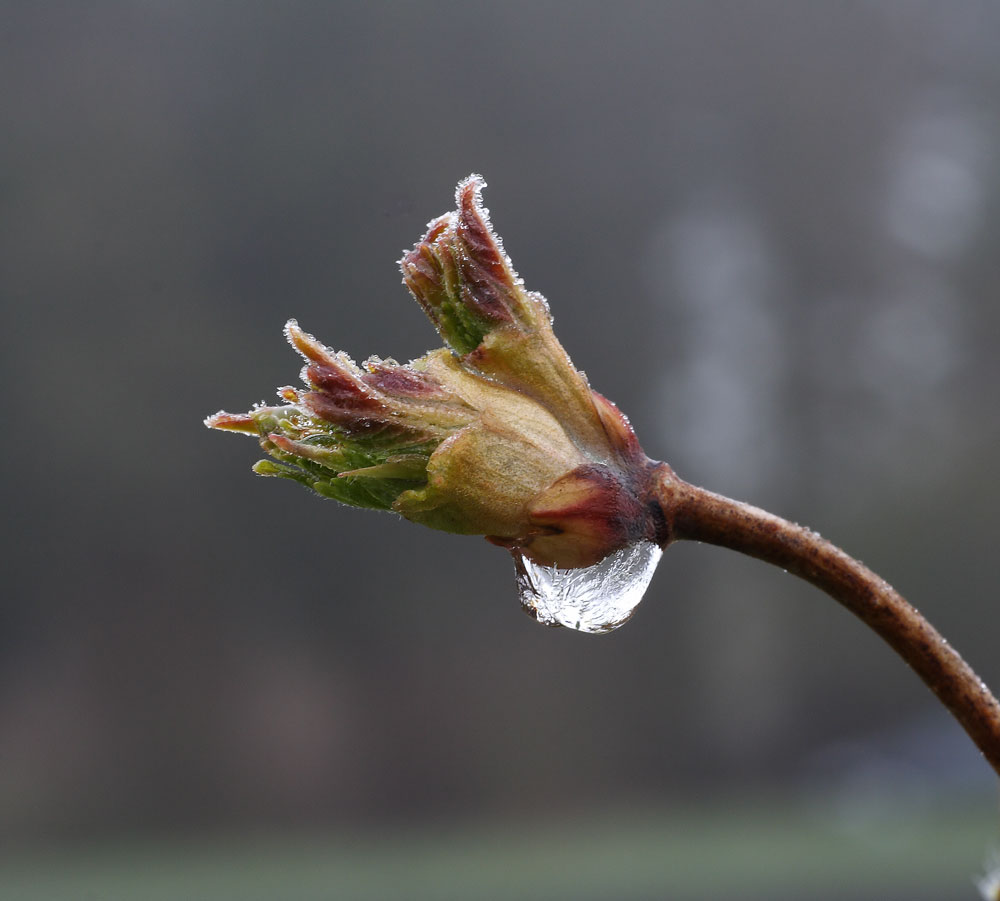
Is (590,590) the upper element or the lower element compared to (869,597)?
upper

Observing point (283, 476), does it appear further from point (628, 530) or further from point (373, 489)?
point (628, 530)

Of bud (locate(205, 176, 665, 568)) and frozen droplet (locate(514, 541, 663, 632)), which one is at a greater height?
bud (locate(205, 176, 665, 568))

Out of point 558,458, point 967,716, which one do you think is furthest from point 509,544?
point 967,716

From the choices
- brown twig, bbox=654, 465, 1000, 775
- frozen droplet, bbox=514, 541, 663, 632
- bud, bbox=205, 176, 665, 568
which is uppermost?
bud, bbox=205, 176, 665, 568

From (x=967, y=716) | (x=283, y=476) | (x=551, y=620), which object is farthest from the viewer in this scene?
(x=551, y=620)

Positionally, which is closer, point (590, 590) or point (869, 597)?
point (869, 597)
